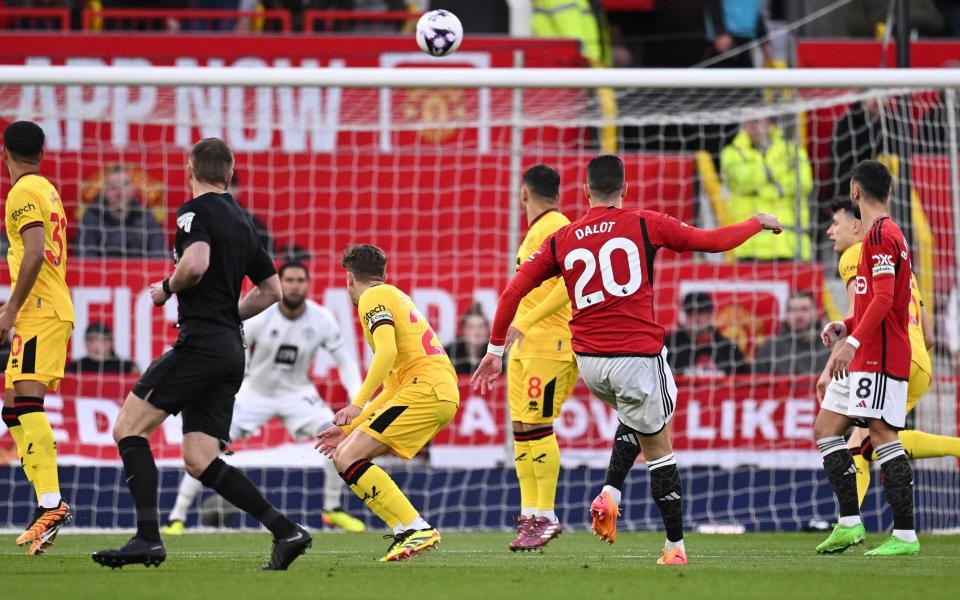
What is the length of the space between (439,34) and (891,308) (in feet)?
12.8

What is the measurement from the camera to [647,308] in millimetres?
7746

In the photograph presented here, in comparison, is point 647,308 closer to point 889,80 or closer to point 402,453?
point 402,453

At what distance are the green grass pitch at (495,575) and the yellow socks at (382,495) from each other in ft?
0.87

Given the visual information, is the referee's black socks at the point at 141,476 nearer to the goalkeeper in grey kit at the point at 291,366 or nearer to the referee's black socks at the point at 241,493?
the referee's black socks at the point at 241,493

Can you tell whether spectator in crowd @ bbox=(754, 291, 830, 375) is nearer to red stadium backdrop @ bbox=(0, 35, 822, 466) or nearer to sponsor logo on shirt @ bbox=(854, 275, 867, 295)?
red stadium backdrop @ bbox=(0, 35, 822, 466)

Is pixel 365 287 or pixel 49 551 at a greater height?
pixel 365 287

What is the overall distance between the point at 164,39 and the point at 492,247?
419 centimetres

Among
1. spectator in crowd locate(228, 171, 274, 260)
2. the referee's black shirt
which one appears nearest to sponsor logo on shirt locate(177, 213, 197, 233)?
the referee's black shirt

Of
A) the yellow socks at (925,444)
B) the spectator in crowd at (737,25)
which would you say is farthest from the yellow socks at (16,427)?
the spectator in crowd at (737,25)

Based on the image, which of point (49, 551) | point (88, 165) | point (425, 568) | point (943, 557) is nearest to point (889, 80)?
point (943, 557)

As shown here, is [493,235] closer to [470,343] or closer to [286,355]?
[470,343]

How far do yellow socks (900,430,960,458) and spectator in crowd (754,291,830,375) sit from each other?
3072 millimetres

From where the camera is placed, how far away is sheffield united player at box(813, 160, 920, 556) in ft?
27.6

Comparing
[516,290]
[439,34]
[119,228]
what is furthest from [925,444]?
[119,228]
